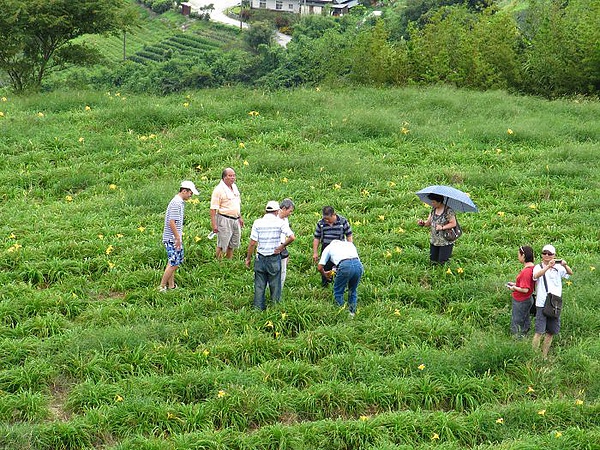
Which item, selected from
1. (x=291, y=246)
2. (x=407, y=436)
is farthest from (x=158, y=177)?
(x=407, y=436)

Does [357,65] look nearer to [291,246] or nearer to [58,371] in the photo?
[291,246]

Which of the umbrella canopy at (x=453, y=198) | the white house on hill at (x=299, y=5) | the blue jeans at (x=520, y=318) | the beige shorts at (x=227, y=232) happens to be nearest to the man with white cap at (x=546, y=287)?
the blue jeans at (x=520, y=318)

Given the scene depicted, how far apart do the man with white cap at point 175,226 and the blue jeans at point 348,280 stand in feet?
5.95

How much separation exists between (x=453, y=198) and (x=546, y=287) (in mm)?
1965

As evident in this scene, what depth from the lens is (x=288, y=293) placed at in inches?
342

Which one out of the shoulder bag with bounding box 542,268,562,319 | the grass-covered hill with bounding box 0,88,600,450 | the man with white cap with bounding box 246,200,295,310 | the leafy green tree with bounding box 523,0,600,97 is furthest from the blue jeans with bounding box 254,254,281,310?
the leafy green tree with bounding box 523,0,600,97

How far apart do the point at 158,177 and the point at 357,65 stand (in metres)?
8.45

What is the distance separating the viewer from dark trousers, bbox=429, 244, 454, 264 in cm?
947

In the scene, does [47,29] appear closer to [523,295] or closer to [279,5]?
[523,295]

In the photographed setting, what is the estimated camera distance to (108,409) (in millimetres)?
6555

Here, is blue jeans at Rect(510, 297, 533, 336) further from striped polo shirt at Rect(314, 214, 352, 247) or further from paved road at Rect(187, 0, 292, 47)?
paved road at Rect(187, 0, 292, 47)

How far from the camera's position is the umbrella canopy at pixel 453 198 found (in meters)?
9.11

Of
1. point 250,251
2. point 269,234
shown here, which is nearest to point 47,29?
point 250,251

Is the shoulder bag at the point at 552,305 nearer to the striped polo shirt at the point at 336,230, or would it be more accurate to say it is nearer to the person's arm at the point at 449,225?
the person's arm at the point at 449,225
